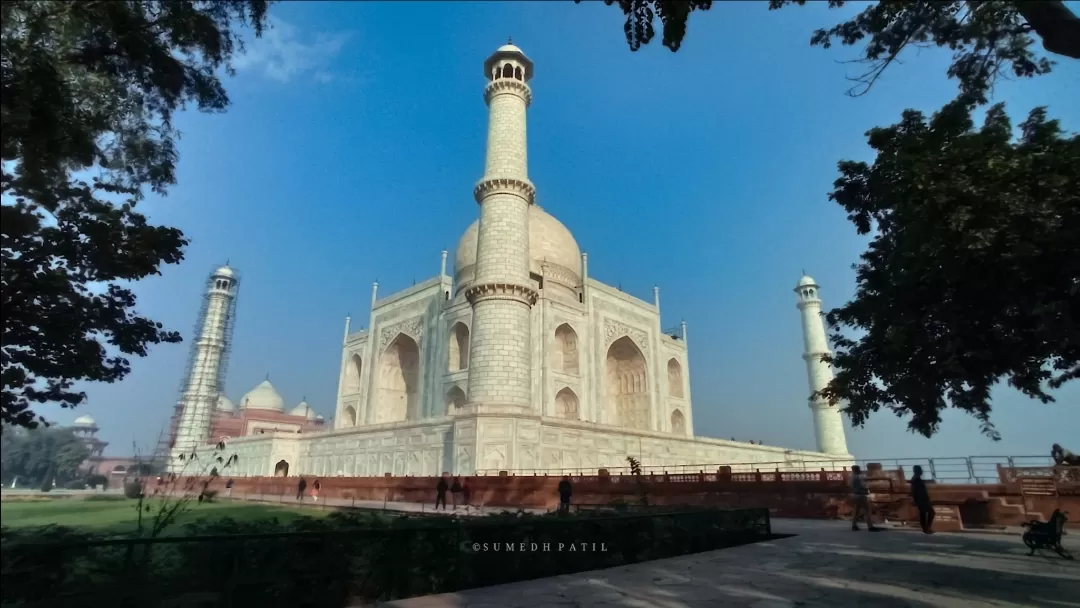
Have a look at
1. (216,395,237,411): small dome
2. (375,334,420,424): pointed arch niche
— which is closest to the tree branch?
(375,334,420,424): pointed arch niche

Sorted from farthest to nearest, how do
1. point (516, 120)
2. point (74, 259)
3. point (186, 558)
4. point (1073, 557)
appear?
point (516, 120), point (1073, 557), point (74, 259), point (186, 558)

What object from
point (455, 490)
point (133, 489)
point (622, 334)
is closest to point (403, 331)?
point (622, 334)

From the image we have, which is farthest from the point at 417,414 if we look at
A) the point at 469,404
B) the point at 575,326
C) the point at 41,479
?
the point at 41,479

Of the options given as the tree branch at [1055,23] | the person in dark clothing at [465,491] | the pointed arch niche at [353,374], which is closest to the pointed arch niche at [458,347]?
the pointed arch niche at [353,374]

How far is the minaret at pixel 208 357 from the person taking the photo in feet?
118

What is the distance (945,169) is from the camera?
618 cm

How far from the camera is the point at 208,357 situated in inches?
1486

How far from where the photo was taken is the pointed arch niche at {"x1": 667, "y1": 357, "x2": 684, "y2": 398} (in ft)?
117

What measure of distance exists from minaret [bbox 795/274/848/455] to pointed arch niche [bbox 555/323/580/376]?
18062mm

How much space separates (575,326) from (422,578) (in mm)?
25736

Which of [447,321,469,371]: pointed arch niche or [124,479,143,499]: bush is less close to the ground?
[447,321,469,371]: pointed arch niche

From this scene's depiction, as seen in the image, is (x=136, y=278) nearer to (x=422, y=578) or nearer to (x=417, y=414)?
(x=422, y=578)

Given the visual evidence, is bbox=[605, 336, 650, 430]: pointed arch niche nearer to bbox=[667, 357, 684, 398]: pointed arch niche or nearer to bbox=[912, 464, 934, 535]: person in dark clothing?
bbox=[667, 357, 684, 398]: pointed arch niche

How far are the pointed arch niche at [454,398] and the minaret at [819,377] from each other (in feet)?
78.6
